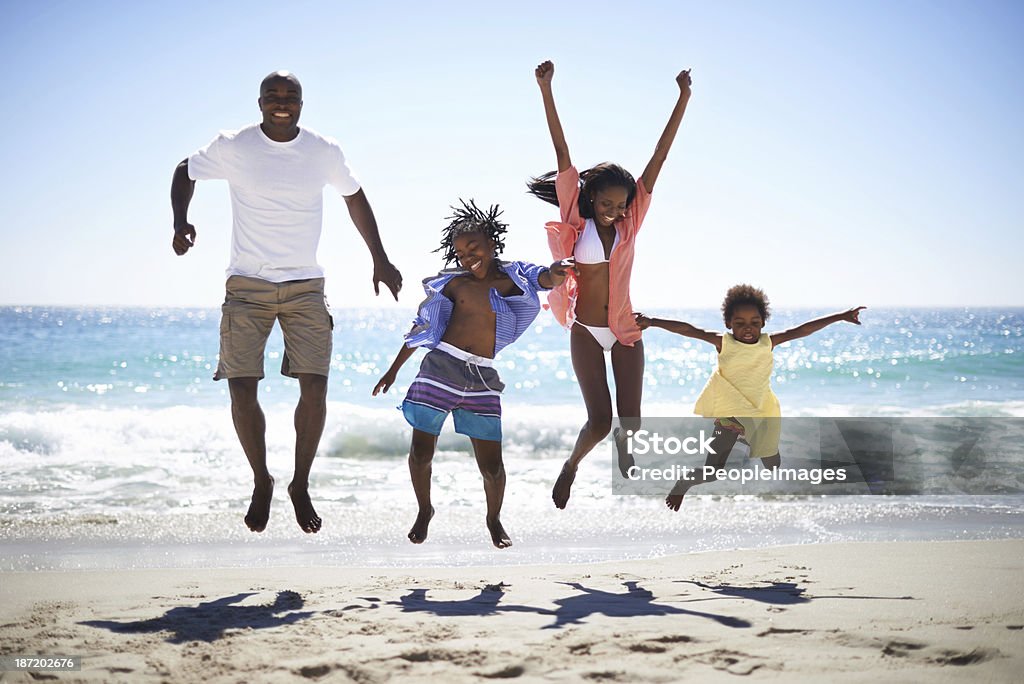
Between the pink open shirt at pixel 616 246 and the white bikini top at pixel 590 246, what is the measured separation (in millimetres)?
35

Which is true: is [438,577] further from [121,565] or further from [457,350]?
[121,565]

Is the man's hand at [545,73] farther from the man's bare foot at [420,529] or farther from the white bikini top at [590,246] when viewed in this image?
the man's bare foot at [420,529]

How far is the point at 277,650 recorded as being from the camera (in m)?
3.92

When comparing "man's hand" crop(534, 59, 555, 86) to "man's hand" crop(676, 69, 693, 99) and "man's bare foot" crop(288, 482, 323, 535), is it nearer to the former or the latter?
"man's hand" crop(676, 69, 693, 99)

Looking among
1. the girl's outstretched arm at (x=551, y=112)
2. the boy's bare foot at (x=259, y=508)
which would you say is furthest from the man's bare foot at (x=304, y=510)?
the girl's outstretched arm at (x=551, y=112)

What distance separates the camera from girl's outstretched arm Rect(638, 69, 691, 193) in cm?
532

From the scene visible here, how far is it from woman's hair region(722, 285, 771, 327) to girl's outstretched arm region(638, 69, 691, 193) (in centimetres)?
78

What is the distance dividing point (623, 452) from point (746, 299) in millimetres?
1123

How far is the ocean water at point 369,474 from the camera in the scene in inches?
285

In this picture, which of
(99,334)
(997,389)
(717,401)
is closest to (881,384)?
(997,389)

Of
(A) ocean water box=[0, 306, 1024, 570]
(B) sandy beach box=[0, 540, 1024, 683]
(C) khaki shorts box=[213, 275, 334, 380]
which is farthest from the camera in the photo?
(A) ocean water box=[0, 306, 1024, 570]

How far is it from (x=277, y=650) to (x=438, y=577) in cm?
193

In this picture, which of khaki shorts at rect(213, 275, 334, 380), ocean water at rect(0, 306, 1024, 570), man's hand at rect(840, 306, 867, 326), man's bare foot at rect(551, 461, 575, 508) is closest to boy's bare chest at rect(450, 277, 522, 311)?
khaki shorts at rect(213, 275, 334, 380)

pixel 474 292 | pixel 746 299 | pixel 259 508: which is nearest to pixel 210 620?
pixel 259 508
